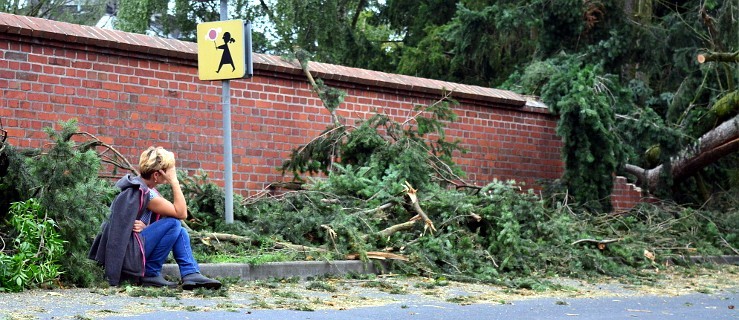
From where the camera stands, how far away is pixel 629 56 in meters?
22.7

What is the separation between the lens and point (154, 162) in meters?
8.86

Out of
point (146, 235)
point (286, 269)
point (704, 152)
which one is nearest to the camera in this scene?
point (146, 235)

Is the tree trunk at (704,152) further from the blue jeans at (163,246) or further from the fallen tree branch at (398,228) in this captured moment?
the blue jeans at (163,246)

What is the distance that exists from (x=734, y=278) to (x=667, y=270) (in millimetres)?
780

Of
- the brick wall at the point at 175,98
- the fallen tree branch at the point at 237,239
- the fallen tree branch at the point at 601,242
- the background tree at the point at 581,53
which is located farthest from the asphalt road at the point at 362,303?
the background tree at the point at 581,53

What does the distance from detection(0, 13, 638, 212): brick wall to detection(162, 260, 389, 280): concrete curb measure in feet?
11.2

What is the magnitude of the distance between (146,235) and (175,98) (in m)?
4.81

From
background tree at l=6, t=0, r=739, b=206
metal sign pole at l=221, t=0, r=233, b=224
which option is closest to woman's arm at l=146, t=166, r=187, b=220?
metal sign pole at l=221, t=0, r=233, b=224

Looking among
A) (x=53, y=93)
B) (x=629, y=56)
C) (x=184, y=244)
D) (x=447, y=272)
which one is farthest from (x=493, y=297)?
(x=629, y=56)

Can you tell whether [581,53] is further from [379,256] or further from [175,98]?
[379,256]

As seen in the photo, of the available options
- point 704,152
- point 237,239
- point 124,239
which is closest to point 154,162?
point 124,239

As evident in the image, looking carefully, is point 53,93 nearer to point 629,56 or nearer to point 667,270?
point 667,270

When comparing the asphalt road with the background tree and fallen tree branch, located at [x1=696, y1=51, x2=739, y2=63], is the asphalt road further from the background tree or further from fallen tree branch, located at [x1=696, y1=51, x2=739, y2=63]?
fallen tree branch, located at [x1=696, y1=51, x2=739, y2=63]

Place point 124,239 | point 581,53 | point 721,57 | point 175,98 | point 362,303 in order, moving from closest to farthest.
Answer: point 362,303
point 124,239
point 175,98
point 721,57
point 581,53
